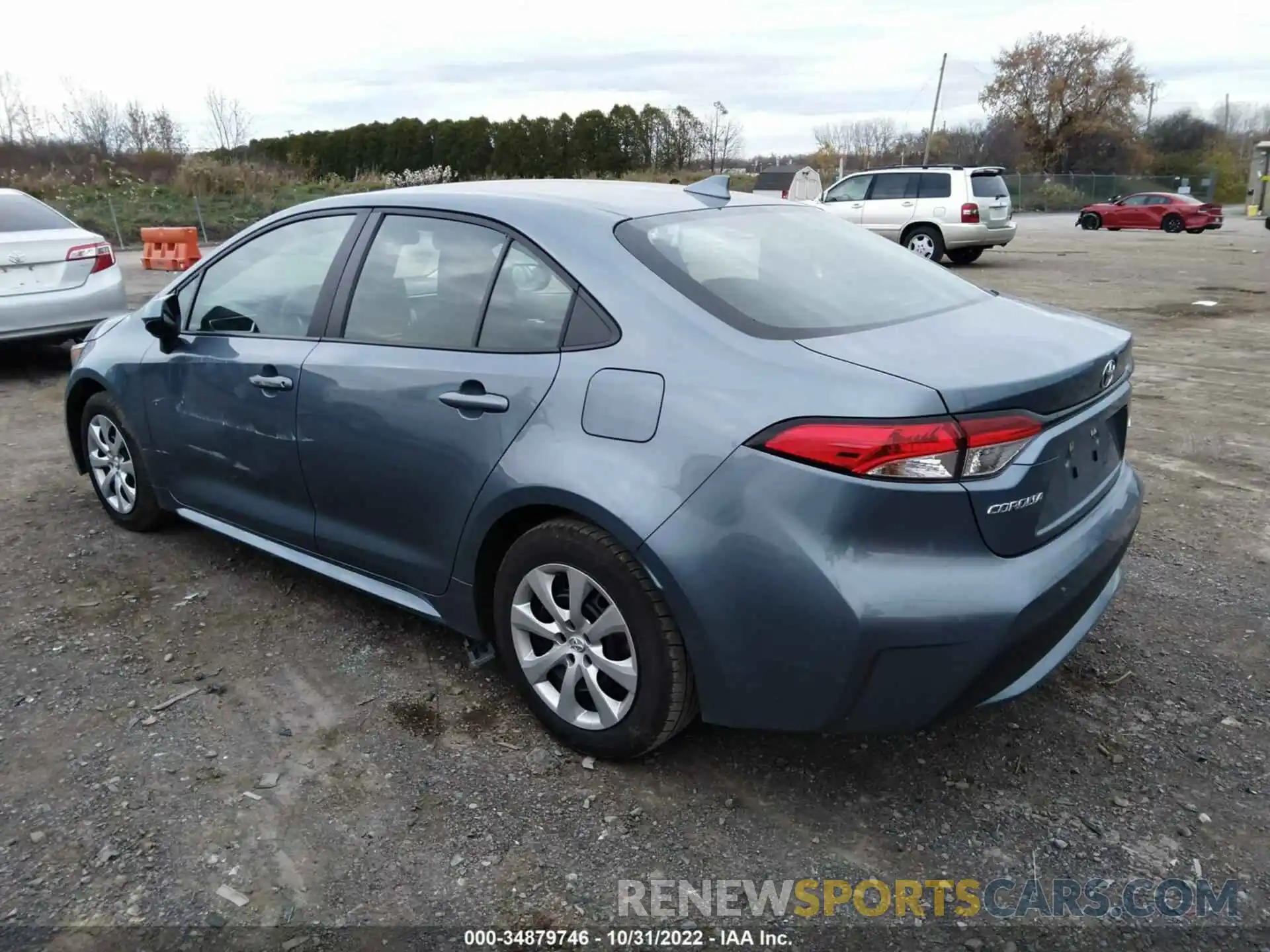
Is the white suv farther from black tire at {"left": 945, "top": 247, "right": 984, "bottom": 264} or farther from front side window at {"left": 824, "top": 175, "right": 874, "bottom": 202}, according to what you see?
black tire at {"left": 945, "top": 247, "right": 984, "bottom": 264}

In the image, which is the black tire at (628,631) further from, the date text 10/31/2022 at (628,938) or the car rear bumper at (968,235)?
the car rear bumper at (968,235)

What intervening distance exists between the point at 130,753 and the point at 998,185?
1782 cm

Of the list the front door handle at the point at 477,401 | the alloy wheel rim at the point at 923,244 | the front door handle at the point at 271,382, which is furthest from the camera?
the alloy wheel rim at the point at 923,244

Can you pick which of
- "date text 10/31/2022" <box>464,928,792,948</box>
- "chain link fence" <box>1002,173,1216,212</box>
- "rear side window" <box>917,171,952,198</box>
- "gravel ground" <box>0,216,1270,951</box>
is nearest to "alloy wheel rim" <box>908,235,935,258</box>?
"rear side window" <box>917,171,952,198</box>

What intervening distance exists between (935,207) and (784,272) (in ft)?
50.5

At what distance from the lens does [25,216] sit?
7.74m

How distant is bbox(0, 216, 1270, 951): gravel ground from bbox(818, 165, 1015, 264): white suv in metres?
13.8

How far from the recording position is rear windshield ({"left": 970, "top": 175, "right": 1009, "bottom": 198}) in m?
16.9

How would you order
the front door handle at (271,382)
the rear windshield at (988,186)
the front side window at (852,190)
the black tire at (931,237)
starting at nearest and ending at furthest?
1. the front door handle at (271,382)
2. the rear windshield at (988,186)
3. the black tire at (931,237)
4. the front side window at (852,190)

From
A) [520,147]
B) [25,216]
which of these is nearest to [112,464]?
[25,216]

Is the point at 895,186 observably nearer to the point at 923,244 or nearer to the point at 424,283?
the point at 923,244

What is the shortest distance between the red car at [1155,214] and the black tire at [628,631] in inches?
1314

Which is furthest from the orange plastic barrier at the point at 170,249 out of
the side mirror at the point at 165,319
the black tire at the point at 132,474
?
the side mirror at the point at 165,319

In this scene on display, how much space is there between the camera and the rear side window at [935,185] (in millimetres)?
16891
